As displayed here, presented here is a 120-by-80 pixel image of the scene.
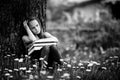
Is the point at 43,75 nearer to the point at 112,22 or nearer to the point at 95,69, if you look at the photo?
the point at 95,69

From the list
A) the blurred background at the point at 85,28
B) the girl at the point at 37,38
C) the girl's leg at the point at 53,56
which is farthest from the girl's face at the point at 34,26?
the blurred background at the point at 85,28

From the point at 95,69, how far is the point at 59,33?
5.52m

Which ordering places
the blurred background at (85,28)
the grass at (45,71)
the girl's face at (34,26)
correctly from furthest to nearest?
the blurred background at (85,28) → the girl's face at (34,26) → the grass at (45,71)

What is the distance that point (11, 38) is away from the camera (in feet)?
15.5

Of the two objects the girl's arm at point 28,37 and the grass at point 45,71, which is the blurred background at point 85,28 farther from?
the girl's arm at point 28,37

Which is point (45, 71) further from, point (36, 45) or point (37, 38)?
point (37, 38)

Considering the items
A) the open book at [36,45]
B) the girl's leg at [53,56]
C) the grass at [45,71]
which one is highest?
the open book at [36,45]

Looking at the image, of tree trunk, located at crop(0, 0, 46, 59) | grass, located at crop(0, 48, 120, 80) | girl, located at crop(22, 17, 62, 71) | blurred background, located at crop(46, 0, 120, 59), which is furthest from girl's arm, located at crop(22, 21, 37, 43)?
blurred background, located at crop(46, 0, 120, 59)

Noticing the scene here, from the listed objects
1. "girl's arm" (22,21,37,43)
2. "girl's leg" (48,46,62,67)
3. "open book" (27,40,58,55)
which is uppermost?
"girl's arm" (22,21,37,43)

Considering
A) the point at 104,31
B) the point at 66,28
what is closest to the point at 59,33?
the point at 66,28

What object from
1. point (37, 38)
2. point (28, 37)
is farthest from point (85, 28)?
point (28, 37)

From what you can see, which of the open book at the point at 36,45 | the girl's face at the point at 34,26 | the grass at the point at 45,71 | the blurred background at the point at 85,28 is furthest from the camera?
the blurred background at the point at 85,28

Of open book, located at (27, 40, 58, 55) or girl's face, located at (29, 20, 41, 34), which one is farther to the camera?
girl's face, located at (29, 20, 41, 34)

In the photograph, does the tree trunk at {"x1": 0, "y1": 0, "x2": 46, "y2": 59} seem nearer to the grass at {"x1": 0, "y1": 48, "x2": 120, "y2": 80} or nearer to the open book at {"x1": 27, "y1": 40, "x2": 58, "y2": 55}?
the grass at {"x1": 0, "y1": 48, "x2": 120, "y2": 80}
